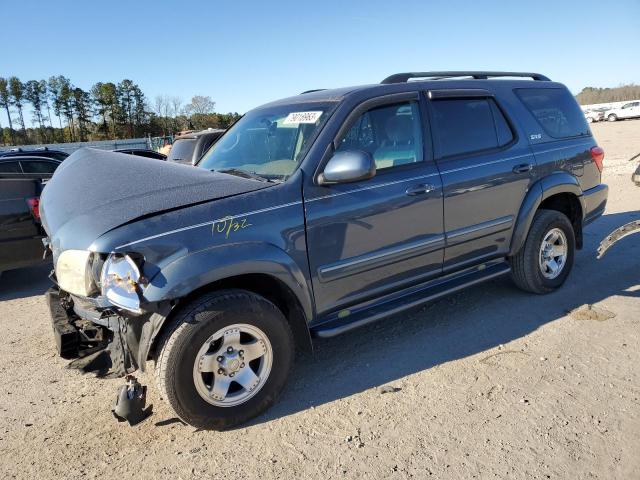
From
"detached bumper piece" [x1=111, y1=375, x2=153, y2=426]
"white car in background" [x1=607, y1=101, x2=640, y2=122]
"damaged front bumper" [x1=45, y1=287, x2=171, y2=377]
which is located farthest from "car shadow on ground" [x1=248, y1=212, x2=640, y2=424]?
"white car in background" [x1=607, y1=101, x2=640, y2=122]

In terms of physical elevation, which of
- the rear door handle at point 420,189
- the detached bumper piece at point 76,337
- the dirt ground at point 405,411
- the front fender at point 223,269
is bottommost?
the dirt ground at point 405,411

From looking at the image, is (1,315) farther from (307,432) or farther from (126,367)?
(307,432)

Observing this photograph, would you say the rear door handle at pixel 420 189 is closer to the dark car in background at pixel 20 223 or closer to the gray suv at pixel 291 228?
the gray suv at pixel 291 228

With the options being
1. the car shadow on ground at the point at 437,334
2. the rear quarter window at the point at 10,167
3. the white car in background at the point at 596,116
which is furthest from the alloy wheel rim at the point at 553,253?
the white car in background at the point at 596,116

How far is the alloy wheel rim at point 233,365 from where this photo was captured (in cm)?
276

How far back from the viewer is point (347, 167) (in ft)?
9.84

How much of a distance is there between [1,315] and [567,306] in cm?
556

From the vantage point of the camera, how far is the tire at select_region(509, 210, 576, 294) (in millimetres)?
4418

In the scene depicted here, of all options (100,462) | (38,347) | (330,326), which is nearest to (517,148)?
(330,326)

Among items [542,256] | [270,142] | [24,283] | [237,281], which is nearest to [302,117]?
[270,142]

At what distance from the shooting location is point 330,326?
3.26 m

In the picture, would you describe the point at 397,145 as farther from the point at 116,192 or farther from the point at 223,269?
the point at 116,192

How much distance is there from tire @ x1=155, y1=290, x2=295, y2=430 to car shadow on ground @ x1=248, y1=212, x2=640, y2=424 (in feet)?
0.73

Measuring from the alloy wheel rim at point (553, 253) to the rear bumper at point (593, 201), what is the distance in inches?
16.3
